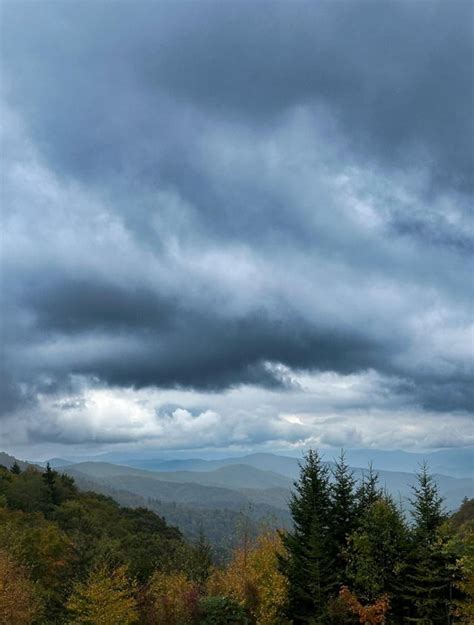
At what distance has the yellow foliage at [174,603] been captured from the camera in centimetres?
4850

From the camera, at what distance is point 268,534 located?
69.8 metres

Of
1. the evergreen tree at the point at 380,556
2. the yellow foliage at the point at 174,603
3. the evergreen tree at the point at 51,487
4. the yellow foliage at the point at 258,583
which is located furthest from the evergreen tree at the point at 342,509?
the evergreen tree at the point at 51,487

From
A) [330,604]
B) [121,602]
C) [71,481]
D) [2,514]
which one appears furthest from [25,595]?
[71,481]

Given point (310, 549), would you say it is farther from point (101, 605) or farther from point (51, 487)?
point (51, 487)

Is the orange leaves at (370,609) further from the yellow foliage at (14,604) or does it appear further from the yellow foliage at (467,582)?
the yellow foliage at (14,604)

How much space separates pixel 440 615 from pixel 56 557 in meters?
56.2

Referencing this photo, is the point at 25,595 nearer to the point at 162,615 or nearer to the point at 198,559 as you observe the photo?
the point at 162,615

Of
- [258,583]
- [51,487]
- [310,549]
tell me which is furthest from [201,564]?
[51,487]

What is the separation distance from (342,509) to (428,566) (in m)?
9.67

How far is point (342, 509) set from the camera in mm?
52312

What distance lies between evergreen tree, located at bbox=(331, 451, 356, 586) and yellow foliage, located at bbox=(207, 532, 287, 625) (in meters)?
6.07

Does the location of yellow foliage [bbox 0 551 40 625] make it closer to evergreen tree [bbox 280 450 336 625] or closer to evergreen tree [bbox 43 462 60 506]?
evergreen tree [bbox 280 450 336 625]

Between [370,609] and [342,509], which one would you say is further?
[342,509]

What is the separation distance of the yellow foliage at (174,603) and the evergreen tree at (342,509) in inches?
523
